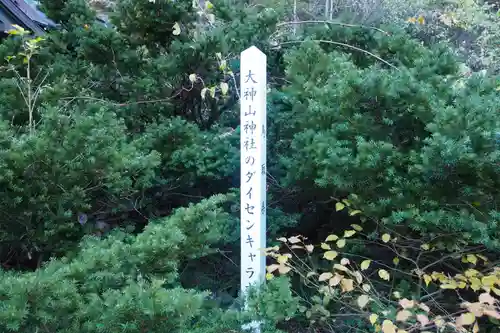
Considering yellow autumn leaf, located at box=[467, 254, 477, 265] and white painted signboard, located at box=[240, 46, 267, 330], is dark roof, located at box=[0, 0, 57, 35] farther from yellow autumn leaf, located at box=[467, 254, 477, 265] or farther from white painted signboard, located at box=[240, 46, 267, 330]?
yellow autumn leaf, located at box=[467, 254, 477, 265]

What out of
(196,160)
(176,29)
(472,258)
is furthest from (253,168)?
(176,29)

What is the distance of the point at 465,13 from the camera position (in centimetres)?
956

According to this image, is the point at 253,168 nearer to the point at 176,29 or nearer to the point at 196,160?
the point at 196,160

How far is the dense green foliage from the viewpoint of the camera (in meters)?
2.06

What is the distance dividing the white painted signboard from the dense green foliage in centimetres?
20

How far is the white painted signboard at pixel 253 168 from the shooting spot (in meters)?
2.53

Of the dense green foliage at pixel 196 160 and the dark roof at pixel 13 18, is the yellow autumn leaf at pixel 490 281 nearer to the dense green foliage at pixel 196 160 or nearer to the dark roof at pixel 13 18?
the dense green foliage at pixel 196 160

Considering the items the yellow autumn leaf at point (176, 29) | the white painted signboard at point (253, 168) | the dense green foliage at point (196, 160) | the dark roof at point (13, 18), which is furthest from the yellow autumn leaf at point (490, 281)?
the dark roof at point (13, 18)

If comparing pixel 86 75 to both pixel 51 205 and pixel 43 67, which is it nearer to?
→ pixel 43 67

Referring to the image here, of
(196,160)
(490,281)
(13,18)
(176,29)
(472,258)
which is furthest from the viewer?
(13,18)

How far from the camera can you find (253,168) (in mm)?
2535

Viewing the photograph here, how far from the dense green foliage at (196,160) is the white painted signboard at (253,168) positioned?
0.65 feet

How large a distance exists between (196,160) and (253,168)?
77 cm

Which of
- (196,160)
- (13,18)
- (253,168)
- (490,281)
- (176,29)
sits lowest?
(490,281)
